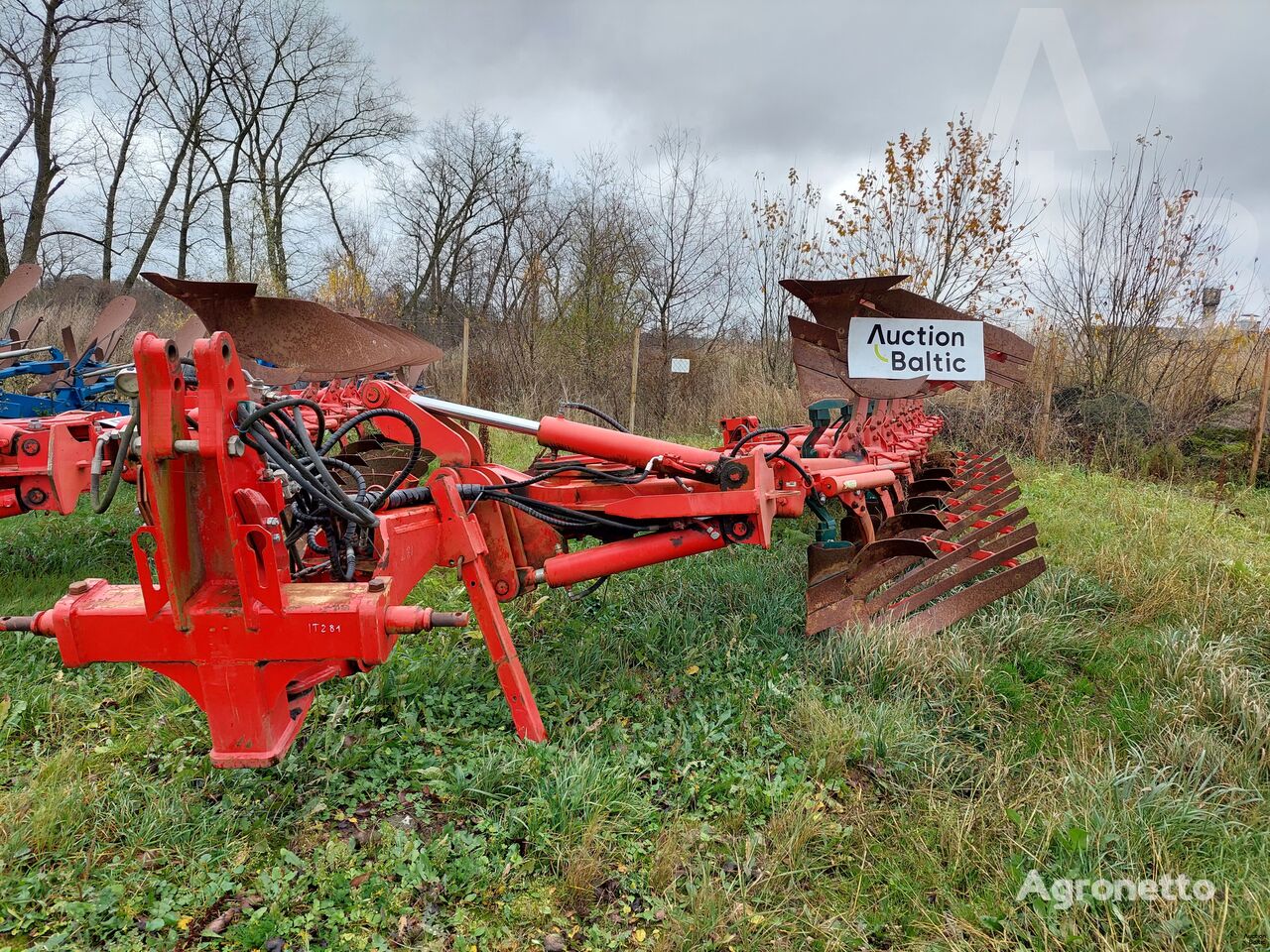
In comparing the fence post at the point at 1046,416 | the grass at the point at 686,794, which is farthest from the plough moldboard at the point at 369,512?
the fence post at the point at 1046,416

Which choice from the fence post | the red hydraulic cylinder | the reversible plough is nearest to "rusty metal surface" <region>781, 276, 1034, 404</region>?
the red hydraulic cylinder

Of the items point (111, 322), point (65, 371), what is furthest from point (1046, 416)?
point (65, 371)

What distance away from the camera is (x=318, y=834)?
2.26 metres

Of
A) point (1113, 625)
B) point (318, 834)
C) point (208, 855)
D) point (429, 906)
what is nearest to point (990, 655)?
point (1113, 625)

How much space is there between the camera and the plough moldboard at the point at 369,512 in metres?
1.88

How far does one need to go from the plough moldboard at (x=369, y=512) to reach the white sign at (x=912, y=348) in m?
0.24

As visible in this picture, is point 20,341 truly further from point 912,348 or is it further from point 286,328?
point 912,348

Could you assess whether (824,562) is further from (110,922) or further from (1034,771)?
(110,922)

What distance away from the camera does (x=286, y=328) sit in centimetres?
325

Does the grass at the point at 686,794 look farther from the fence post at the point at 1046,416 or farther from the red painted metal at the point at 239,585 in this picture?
the fence post at the point at 1046,416

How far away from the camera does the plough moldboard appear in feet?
6.16

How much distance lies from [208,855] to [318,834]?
0.30 m

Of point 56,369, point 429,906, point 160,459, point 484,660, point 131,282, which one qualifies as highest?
point 131,282

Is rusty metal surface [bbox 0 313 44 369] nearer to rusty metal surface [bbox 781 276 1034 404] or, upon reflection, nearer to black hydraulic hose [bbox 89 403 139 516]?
black hydraulic hose [bbox 89 403 139 516]
